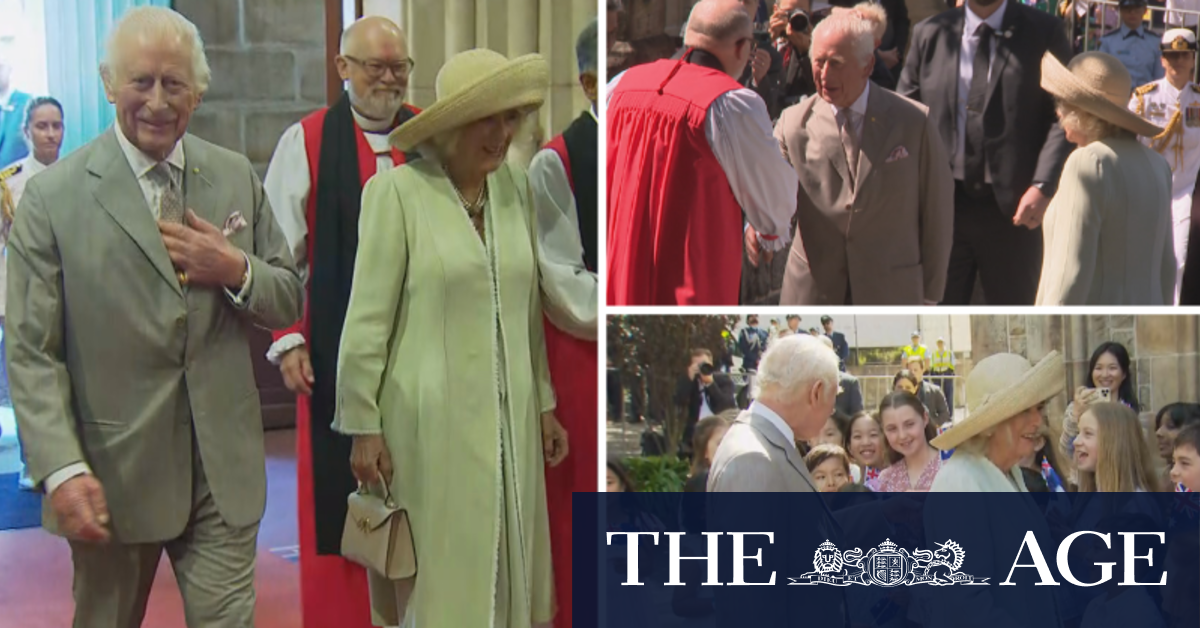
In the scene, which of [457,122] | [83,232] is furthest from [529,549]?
[83,232]

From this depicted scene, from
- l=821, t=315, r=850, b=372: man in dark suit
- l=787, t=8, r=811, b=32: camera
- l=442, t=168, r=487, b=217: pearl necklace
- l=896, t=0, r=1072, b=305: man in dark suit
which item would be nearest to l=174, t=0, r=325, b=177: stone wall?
l=442, t=168, r=487, b=217: pearl necklace

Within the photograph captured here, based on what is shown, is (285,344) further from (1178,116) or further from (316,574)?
(1178,116)

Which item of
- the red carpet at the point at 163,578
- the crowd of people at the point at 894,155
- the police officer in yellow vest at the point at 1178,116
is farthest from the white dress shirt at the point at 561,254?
the police officer in yellow vest at the point at 1178,116

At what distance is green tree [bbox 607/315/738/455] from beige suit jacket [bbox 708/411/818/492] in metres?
0.21

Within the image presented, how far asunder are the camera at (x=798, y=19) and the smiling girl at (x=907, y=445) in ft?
3.43

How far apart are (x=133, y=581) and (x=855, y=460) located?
6.37ft

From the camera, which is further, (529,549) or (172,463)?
(529,549)

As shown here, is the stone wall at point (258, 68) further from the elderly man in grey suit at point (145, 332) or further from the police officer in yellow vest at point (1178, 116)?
the police officer in yellow vest at point (1178, 116)

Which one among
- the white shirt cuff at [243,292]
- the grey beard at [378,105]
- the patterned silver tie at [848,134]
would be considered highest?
the grey beard at [378,105]

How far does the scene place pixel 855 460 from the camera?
4043 millimetres

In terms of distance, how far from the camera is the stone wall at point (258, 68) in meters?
3.80

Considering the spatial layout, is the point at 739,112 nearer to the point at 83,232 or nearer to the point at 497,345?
the point at 497,345

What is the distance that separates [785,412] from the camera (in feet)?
13.0

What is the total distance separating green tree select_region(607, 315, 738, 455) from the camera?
156 inches
